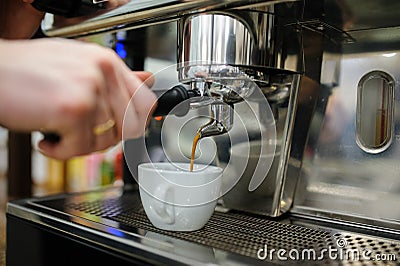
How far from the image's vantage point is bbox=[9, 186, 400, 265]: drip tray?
15.5 inches

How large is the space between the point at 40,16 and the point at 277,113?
312 mm

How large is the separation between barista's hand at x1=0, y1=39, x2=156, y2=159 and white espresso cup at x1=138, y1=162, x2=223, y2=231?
24 centimetres

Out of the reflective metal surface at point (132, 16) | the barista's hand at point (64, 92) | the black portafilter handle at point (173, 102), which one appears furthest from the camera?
the reflective metal surface at point (132, 16)

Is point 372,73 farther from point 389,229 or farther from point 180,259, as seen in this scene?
point 180,259

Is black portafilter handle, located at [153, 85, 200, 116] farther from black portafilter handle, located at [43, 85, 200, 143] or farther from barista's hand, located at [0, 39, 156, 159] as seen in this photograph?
barista's hand, located at [0, 39, 156, 159]

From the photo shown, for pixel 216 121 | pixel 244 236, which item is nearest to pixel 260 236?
pixel 244 236

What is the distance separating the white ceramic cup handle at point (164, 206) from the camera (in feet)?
1.47

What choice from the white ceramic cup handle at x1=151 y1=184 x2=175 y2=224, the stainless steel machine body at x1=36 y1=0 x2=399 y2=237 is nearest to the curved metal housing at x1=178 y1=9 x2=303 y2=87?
the stainless steel machine body at x1=36 y1=0 x2=399 y2=237

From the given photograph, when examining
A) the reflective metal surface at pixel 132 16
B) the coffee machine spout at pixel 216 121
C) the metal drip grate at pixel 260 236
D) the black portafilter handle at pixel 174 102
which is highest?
the reflective metal surface at pixel 132 16

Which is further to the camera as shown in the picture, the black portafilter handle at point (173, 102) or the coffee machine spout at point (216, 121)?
the coffee machine spout at point (216, 121)

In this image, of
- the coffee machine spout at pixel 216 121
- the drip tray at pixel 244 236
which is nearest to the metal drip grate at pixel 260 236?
the drip tray at pixel 244 236

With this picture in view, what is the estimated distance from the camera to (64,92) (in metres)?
0.17

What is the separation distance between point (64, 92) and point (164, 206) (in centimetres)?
29

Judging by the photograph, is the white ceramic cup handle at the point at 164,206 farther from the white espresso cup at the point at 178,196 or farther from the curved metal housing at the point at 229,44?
the curved metal housing at the point at 229,44
